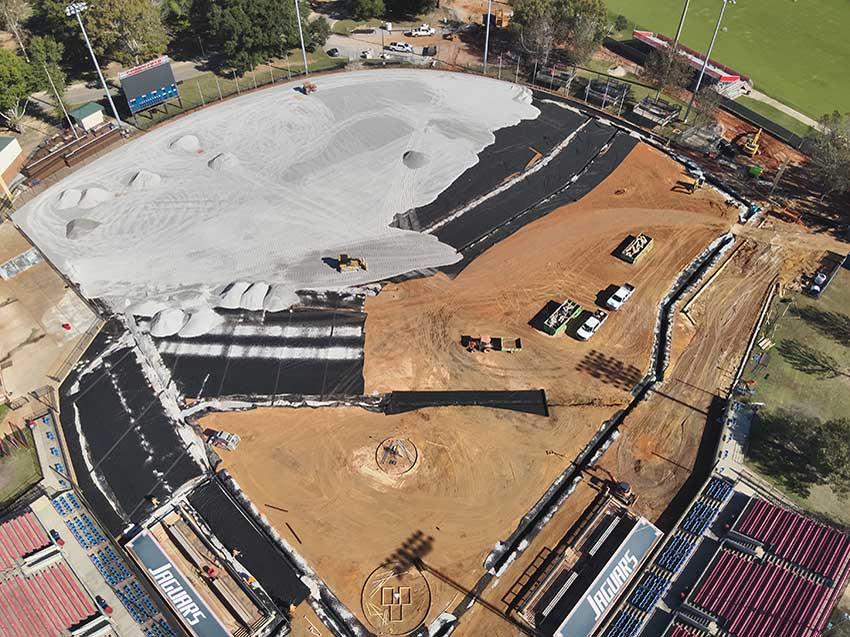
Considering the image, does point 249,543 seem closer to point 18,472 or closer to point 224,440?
point 224,440

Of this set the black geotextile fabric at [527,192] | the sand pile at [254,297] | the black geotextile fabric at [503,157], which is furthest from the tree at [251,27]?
the sand pile at [254,297]

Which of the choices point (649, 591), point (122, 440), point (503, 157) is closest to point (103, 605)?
point (122, 440)

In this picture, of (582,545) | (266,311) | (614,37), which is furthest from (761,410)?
(614,37)


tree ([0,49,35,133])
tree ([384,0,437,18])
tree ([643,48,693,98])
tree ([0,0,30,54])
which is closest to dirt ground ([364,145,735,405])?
tree ([643,48,693,98])

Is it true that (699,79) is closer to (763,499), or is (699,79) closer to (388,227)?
(388,227)

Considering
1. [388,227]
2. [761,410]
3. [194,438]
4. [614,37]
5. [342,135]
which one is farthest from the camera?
[614,37]
